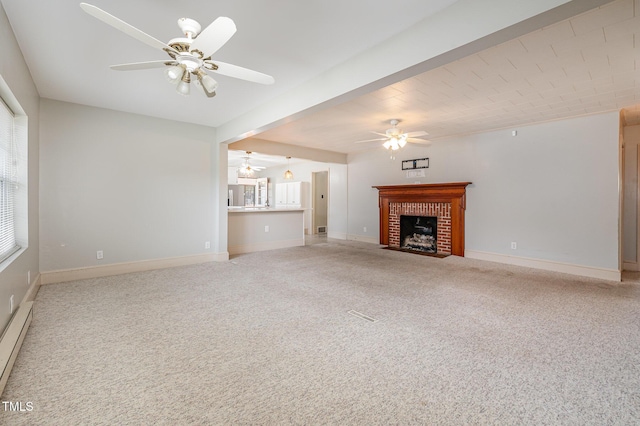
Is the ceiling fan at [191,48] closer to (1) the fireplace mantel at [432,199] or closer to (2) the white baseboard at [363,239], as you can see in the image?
(1) the fireplace mantel at [432,199]

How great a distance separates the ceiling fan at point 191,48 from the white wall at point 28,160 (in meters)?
0.95

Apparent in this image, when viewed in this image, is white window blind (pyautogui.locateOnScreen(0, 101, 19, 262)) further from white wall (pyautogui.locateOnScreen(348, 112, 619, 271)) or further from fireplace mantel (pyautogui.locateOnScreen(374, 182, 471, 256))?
white wall (pyautogui.locateOnScreen(348, 112, 619, 271))

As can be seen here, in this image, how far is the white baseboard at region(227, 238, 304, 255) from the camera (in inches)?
239

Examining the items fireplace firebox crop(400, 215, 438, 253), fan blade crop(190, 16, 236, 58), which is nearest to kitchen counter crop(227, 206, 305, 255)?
fireplace firebox crop(400, 215, 438, 253)

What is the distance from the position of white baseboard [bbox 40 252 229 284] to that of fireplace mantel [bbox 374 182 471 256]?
13.0 ft

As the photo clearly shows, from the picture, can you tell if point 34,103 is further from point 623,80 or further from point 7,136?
point 623,80

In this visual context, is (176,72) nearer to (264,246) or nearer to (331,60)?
(331,60)

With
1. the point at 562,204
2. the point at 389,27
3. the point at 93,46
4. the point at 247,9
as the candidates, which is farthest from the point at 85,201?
the point at 562,204

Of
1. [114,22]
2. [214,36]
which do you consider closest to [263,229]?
[214,36]

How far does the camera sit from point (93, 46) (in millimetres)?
2521

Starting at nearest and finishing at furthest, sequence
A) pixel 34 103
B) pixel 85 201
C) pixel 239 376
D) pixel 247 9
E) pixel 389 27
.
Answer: pixel 239 376
pixel 247 9
pixel 389 27
pixel 34 103
pixel 85 201

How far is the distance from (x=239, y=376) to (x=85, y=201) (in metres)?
3.90

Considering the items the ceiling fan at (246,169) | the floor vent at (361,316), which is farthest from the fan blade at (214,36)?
the ceiling fan at (246,169)

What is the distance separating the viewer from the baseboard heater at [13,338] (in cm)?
171
